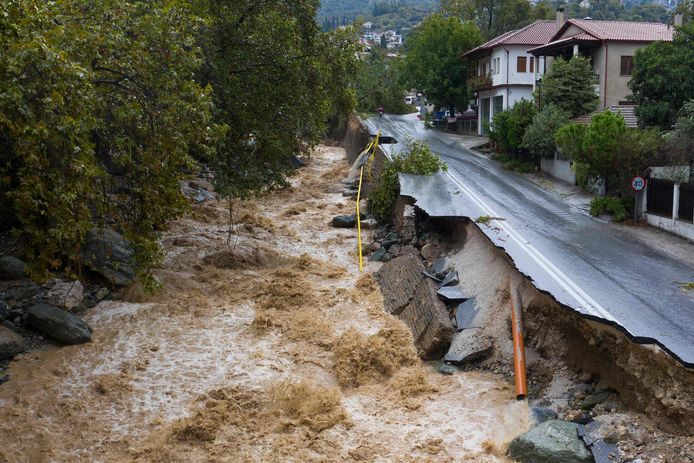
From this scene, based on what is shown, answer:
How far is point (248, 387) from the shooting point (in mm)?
13227

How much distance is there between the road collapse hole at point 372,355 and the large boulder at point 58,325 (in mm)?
5775

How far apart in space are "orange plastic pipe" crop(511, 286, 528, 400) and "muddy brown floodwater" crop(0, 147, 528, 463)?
1.02 feet

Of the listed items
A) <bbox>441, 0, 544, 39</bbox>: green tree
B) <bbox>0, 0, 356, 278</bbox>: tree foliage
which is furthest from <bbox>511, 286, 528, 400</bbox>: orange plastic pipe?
<bbox>441, 0, 544, 39</bbox>: green tree

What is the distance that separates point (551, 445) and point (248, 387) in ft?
19.6

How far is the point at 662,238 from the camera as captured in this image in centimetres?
1977

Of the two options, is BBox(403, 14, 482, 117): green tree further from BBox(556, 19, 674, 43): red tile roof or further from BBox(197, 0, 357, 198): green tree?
BBox(197, 0, 357, 198): green tree

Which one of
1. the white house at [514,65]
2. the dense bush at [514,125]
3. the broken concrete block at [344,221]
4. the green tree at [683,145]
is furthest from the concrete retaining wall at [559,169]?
the white house at [514,65]

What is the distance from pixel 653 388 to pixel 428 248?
34.6 ft

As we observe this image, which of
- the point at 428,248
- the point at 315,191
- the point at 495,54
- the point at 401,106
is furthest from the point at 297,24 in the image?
the point at 401,106

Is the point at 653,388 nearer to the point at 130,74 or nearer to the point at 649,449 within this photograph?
the point at 649,449

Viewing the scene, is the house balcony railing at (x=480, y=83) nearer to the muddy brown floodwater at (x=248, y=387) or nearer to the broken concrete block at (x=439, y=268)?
the muddy brown floodwater at (x=248, y=387)

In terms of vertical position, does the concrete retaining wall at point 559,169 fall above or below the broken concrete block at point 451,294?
above

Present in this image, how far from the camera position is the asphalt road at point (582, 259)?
11586 millimetres

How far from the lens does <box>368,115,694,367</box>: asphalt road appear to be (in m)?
11.6
